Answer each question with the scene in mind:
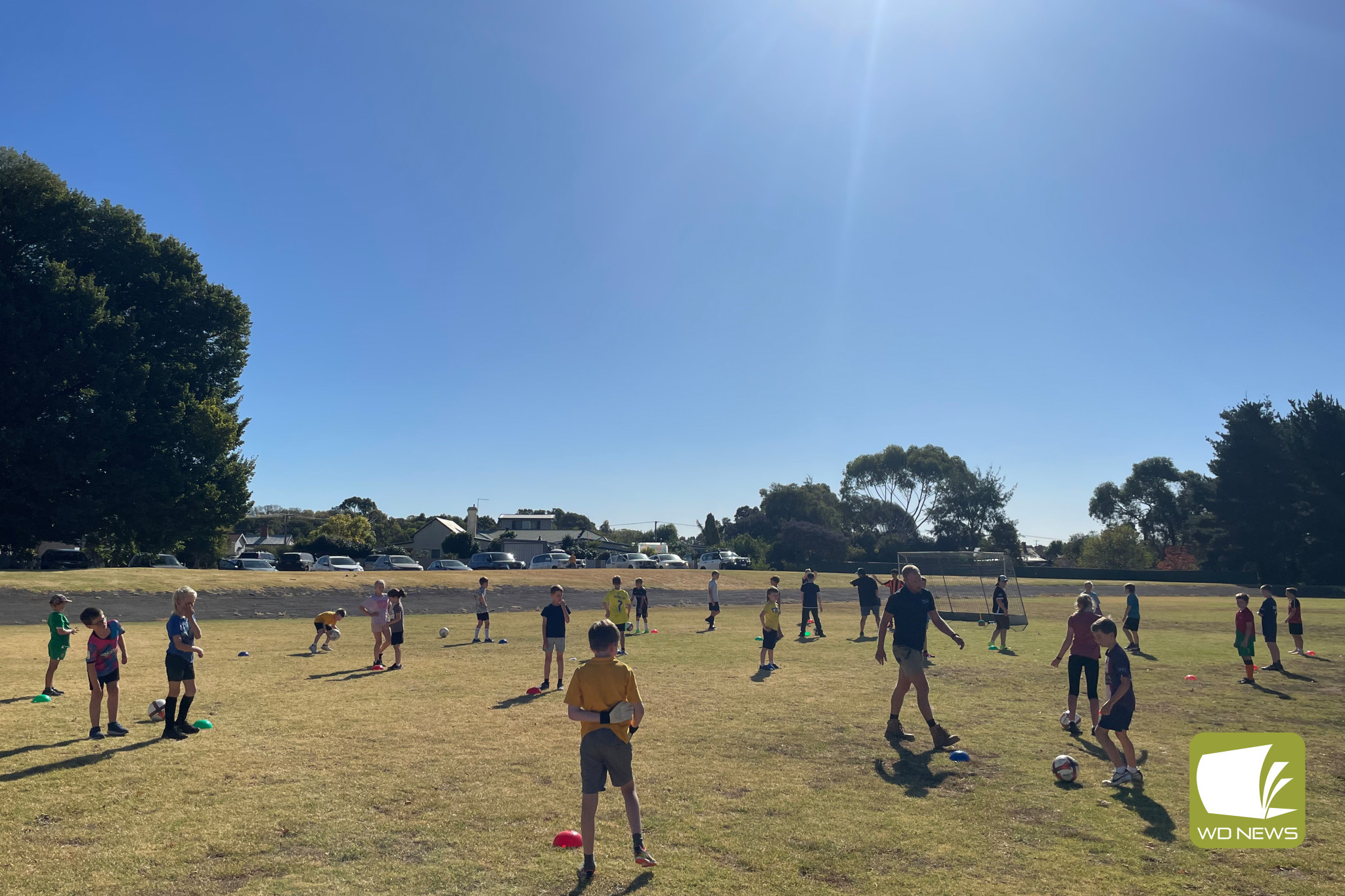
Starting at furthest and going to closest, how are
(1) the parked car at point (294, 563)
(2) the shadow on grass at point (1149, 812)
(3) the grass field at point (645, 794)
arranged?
(1) the parked car at point (294, 563) → (2) the shadow on grass at point (1149, 812) → (3) the grass field at point (645, 794)

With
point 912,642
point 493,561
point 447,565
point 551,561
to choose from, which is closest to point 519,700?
point 912,642

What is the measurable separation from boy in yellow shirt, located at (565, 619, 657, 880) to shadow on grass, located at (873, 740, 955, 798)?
3.83 metres

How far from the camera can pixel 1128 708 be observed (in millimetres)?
7938

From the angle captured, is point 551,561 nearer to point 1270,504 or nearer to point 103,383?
point 103,383

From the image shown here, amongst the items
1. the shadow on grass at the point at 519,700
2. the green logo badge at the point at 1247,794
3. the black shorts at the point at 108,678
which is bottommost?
the shadow on grass at the point at 519,700

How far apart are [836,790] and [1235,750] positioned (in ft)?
18.6

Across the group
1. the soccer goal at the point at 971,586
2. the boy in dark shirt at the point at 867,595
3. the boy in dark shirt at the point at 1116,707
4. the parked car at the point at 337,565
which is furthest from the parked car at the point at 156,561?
the boy in dark shirt at the point at 1116,707

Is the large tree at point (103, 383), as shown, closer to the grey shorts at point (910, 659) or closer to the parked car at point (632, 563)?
the parked car at point (632, 563)

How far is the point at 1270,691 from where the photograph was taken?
1403 centimetres

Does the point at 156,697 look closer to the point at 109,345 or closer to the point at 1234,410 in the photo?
the point at 109,345

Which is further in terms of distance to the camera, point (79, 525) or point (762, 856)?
point (79, 525)

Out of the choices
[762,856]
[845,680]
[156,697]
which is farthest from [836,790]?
[156,697]

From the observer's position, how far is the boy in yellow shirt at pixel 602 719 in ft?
18.0

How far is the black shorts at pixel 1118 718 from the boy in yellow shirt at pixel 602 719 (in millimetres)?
5669
